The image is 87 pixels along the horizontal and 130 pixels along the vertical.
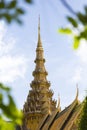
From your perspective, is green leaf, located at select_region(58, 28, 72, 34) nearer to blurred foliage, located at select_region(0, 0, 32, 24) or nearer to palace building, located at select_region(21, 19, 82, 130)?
blurred foliage, located at select_region(0, 0, 32, 24)

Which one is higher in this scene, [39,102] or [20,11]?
[39,102]

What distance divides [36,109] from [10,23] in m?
65.1

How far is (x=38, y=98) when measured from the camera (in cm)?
6969

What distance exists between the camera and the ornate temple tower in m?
65.9

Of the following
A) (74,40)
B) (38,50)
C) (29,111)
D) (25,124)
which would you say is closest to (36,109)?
(29,111)

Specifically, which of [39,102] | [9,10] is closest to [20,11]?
[9,10]

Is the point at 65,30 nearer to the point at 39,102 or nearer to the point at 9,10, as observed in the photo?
the point at 9,10

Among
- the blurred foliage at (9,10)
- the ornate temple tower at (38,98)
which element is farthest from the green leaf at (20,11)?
the ornate temple tower at (38,98)

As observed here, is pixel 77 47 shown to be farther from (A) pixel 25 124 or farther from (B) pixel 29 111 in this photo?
(B) pixel 29 111

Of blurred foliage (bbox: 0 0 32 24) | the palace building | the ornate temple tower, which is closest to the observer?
blurred foliage (bbox: 0 0 32 24)

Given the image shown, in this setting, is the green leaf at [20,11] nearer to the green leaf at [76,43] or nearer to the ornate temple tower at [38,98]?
the green leaf at [76,43]

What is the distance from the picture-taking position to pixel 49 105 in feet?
219

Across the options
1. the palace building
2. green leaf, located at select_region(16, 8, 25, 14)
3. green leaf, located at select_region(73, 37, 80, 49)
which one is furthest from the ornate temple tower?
green leaf, located at select_region(16, 8, 25, 14)

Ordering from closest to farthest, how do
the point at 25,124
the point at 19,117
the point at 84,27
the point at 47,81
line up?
the point at 19,117, the point at 84,27, the point at 25,124, the point at 47,81
